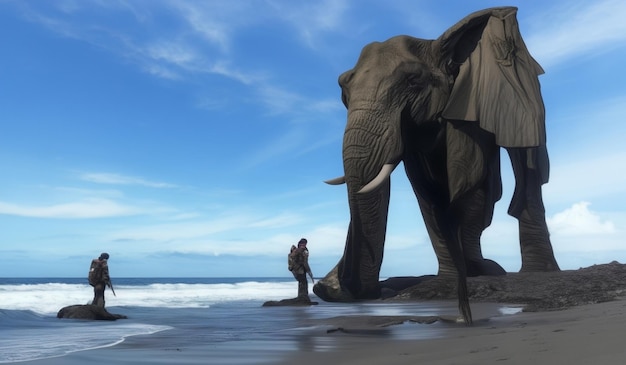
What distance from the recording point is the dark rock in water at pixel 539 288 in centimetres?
765

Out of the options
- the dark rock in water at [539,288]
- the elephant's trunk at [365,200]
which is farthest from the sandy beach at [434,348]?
the dark rock in water at [539,288]

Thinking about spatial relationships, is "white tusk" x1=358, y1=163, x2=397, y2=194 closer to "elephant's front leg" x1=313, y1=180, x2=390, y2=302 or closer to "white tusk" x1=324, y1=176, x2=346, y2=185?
"elephant's front leg" x1=313, y1=180, x2=390, y2=302

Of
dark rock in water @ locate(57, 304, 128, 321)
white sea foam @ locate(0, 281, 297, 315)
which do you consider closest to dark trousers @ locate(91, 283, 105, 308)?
dark rock in water @ locate(57, 304, 128, 321)

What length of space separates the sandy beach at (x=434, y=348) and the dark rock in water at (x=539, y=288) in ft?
7.60

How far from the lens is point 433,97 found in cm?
779

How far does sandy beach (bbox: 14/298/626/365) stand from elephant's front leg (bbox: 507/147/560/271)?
217 inches

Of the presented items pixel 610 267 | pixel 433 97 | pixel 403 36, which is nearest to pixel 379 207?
pixel 433 97

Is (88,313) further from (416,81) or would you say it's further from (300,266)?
(416,81)

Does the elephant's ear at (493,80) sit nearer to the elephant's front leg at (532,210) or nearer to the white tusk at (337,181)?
the white tusk at (337,181)

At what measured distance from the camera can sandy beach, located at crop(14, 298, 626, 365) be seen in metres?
2.90

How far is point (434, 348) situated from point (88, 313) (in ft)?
28.3

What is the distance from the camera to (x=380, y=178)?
7.01 metres

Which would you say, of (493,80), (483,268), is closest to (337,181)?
(493,80)

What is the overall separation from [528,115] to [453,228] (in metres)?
3.02
